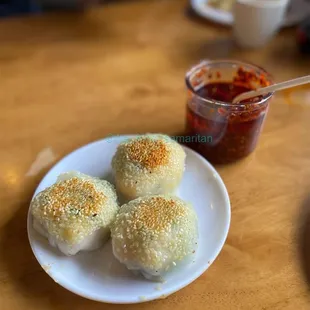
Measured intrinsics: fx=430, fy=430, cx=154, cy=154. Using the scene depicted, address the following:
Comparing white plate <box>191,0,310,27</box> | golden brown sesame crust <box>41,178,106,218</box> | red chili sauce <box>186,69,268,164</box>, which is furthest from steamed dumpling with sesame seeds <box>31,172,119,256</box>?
white plate <box>191,0,310,27</box>

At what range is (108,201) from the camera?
77 cm

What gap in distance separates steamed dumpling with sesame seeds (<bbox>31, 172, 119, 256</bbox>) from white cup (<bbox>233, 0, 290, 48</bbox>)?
78cm

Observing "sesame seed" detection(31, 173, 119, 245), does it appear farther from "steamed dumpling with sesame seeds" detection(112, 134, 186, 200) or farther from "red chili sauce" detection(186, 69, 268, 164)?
"red chili sauce" detection(186, 69, 268, 164)

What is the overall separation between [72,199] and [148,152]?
175 millimetres

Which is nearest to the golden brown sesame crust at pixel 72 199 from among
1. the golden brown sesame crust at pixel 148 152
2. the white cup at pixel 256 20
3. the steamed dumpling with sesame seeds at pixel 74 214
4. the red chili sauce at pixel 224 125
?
the steamed dumpling with sesame seeds at pixel 74 214

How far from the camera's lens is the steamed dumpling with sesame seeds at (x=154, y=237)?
2.27ft

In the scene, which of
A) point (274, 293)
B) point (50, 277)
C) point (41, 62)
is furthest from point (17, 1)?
point (274, 293)

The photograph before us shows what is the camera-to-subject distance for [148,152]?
2.75ft

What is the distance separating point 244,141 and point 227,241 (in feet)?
0.80

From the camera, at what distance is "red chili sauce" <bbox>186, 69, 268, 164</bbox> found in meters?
0.92

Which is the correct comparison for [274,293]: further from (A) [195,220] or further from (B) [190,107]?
(B) [190,107]

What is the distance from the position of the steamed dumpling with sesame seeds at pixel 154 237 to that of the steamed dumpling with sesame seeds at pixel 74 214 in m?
0.03

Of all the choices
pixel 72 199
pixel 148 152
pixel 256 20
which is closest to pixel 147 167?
pixel 148 152

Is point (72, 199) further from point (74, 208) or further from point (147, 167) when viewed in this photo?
point (147, 167)
